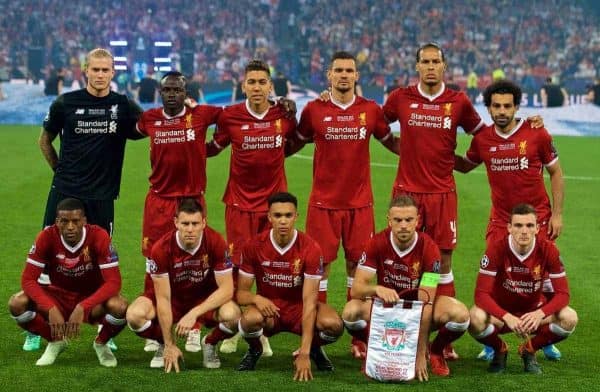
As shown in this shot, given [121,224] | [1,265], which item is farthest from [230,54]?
[1,265]

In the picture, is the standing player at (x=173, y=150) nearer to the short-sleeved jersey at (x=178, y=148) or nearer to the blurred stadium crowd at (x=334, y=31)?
the short-sleeved jersey at (x=178, y=148)

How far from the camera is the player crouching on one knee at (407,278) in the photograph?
6828mm

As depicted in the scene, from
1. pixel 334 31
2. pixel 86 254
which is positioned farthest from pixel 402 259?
pixel 334 31

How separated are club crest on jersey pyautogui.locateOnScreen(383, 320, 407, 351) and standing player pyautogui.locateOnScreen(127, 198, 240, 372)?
3.20ft

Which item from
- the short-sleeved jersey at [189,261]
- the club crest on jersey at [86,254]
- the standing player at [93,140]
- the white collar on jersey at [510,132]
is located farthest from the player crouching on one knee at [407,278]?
the standing player at [93,140]

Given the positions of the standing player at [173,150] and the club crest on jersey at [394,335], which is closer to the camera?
the club crest on jersey at [394,335]

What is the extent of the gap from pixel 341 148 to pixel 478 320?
5.39 feet

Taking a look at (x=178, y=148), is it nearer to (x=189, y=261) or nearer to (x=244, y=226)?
(x=244, y=226)

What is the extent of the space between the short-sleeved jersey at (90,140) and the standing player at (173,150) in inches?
7.2

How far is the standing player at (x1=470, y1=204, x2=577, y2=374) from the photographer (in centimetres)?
684

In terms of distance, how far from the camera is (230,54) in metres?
36.2

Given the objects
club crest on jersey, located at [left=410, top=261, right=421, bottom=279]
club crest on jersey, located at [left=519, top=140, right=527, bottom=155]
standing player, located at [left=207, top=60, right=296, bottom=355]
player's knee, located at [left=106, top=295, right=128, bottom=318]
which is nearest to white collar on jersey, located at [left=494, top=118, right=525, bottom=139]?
club crest on jersey, located at [left=519, top=140, right=527, bottom=155]

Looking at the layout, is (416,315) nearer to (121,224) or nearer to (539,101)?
(121,224)

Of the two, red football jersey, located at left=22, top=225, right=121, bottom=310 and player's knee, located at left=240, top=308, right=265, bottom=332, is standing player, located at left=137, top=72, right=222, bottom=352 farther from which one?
player's knee, located at left=240, top=308, right=265, bottom=332
